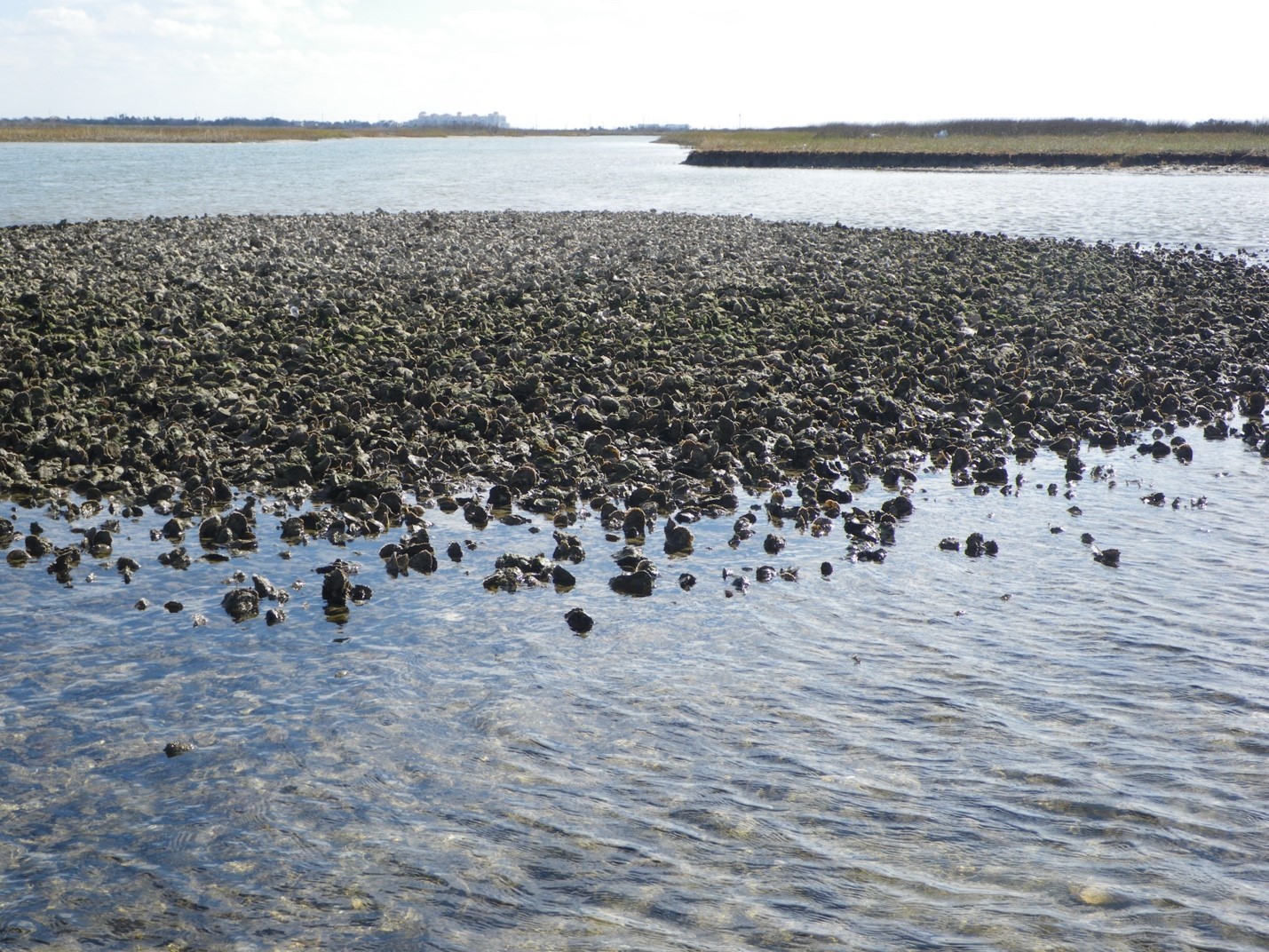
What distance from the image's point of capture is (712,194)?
83.0 meters

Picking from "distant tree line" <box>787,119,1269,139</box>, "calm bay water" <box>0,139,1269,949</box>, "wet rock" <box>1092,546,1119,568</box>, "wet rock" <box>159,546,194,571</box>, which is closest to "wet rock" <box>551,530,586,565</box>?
"calm bay water" <box>0,139,1269,949</box>

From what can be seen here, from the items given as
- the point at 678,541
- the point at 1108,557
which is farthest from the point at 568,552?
the point at 1108,557

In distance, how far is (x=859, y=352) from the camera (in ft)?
79.2

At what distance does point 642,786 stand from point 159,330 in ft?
63.0

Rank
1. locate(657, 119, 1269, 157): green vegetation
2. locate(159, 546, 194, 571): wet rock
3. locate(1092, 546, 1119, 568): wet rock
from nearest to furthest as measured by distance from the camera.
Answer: locate(159, 546, 194, 571): wet rock → locate(1092, 546, 1119, 568): wet rock → locate(657, 119, 1269, 157): green vegetation

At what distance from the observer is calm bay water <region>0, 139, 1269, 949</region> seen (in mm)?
7234

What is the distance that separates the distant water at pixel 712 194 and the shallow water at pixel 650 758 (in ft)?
138

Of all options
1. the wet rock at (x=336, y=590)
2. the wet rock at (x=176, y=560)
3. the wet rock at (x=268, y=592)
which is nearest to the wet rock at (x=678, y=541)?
the wet rock at (x=336, y=590)

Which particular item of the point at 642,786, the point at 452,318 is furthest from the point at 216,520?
the point at 452,318

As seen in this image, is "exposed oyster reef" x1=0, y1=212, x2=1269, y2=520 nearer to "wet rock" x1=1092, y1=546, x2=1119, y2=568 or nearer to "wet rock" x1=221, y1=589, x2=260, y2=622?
"wet rock" x1=221, y1=589, x2=260, y2=622

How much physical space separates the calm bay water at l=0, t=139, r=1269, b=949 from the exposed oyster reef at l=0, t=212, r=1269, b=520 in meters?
2.21

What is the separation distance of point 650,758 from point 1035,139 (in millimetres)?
146165

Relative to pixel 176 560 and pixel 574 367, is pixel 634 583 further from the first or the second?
pixel 574 367

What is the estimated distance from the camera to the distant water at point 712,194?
57.4 metres
